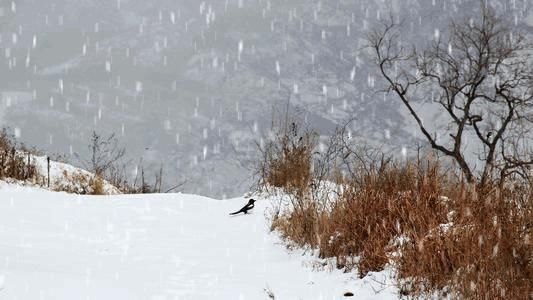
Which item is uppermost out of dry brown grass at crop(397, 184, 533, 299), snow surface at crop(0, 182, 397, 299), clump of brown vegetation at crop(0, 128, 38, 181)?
clump of brown vegetation at crop(0, 128, 38, 181)

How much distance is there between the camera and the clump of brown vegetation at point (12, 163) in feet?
34.9

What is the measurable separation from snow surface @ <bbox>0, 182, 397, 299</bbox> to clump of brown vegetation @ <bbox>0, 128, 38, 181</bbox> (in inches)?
44.7

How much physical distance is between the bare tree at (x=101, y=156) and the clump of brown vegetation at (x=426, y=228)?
906 cm

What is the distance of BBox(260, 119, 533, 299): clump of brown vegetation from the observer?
121 inches

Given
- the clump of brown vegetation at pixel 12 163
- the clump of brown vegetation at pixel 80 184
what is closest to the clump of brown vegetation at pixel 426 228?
the clump of brown vegetation at pixel 12 163

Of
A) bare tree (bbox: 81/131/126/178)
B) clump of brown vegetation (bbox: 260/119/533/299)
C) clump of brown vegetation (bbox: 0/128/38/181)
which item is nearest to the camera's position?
clump of brown vegetation (bbox: 260/119/533/299)

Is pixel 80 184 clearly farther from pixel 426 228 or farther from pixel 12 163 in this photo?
pixel 426 228

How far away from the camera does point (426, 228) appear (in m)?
4.07

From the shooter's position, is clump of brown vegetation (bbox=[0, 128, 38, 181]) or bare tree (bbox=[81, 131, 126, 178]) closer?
clump of brown vegetation (bbox=[0, 128, 38, 181])

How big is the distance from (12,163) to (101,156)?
3789 mm

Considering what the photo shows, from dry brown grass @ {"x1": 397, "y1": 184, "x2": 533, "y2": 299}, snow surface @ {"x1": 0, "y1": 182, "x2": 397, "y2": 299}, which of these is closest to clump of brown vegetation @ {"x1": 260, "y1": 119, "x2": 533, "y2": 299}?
dry brown grass @ {"x1": 397, "y1": 184, "x2": 533, "y2": 299}

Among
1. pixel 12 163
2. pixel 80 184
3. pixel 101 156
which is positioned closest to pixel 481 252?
pixel 12 163

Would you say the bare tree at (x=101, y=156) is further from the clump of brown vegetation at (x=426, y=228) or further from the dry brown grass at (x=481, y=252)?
the dry brown grass at (x=481, y=252)

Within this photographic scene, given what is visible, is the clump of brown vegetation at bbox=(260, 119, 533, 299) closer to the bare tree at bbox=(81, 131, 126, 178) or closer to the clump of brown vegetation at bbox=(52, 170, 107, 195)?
the clump of brown vegetation at bbox=(52, 170, 107, 195)
